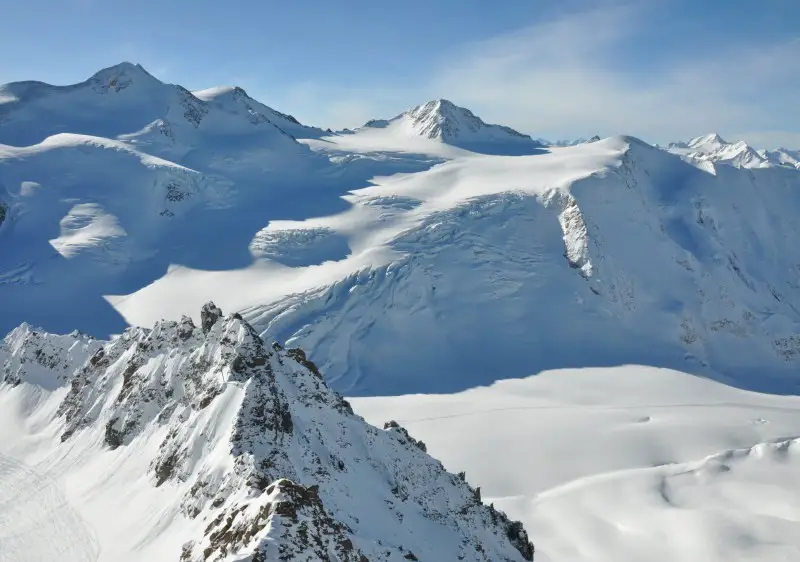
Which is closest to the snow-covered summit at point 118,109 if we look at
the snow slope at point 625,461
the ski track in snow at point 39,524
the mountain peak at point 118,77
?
the mountain peak at point 118,77

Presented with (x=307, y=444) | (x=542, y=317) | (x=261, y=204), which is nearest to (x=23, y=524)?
(x=307, y=444)

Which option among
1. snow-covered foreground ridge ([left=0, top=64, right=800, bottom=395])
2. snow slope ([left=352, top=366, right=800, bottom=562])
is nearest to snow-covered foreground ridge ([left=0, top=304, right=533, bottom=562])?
snow slope ([left=352, top=366, right=800, bottom=562])

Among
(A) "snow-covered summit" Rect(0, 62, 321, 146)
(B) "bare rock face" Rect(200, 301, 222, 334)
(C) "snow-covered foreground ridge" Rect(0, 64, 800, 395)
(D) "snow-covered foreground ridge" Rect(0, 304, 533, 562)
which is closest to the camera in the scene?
(D) "snow-covered foreground ridge" Rect(0, 304, 533, 562)

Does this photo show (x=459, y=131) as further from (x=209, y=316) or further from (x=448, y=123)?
(x=209, y=316)

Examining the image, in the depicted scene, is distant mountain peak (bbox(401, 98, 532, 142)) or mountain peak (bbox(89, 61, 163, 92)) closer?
mountain peak (bbox(89, 61, 163, 92))

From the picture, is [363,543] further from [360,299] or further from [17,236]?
[17,236]

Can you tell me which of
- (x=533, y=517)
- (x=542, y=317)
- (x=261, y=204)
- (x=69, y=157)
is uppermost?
(x=69, y=157)

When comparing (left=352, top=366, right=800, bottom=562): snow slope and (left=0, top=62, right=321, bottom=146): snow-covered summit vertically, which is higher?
(left=0, top=62, right=321, bottom=146): snow-covered summit

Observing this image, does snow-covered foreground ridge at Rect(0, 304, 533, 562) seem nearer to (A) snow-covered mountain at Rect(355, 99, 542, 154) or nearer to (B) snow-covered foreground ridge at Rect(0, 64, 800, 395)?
(B) snow-covered foreground ridge at Rect(0, 64, 800, 395)
